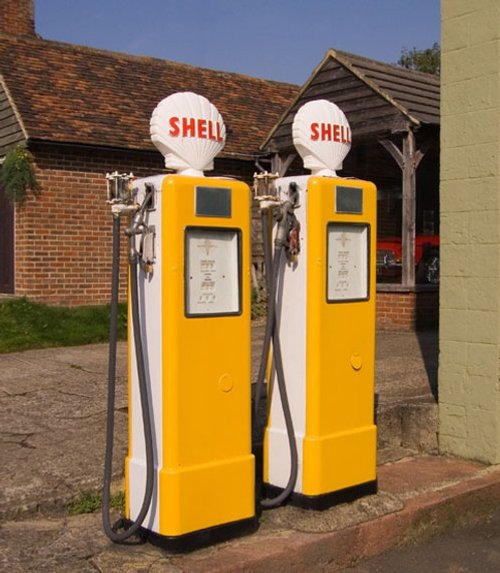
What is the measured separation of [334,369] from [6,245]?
970cm

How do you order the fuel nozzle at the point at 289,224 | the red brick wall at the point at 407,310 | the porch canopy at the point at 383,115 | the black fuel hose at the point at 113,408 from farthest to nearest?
the porch canopy at the point at 383,115 → the red brick wall at the point at 407,310 → the fuel nozzle at the point at 289,224 → the black fuel hose at the point at 113,408

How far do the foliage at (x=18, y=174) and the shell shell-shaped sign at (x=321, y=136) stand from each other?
8.50m

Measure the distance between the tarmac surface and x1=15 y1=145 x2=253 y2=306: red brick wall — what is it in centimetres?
547

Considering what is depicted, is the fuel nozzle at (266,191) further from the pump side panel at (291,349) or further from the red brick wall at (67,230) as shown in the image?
the red brick wall at (67,230)

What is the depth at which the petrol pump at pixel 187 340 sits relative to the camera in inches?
149

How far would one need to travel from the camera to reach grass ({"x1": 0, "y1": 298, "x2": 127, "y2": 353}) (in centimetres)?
975

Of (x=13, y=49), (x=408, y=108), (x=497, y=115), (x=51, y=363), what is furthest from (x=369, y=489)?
(x=13, y=49)

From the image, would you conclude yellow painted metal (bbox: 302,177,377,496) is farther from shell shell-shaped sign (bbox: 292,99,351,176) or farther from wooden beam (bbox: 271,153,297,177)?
wooden beam (bbox: 271,153,297,177)

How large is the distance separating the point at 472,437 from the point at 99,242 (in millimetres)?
8679

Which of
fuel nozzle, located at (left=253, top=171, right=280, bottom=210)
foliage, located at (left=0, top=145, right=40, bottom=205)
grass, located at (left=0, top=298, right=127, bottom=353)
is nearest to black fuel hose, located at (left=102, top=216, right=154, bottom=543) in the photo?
fuel nozzle, located at (left=253, top=171, right=280, bottom=210)

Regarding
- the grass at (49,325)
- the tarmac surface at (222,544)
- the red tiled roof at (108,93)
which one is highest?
the red tiled roof at (108,93)

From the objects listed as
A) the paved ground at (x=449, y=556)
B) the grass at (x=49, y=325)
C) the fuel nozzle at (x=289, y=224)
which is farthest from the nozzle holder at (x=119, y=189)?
the grass at (x=49, y=325)

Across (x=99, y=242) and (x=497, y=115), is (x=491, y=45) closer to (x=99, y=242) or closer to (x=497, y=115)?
(x=497, y=115)

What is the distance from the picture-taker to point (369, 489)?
4688 millimetres
